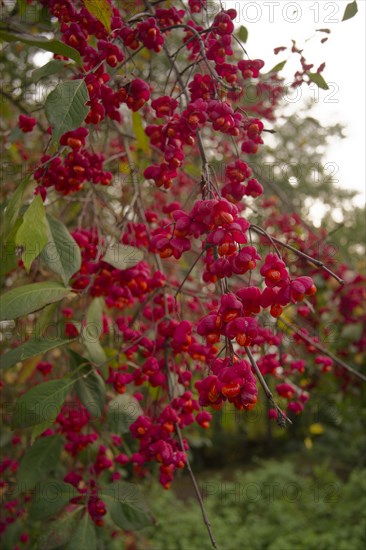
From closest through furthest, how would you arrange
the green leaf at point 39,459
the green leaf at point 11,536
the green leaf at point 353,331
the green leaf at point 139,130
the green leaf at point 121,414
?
the green leaf at point 39,459
the green leaf at point 121,414
the green leaf at point 139,130
the green leaf at point 11,536
the green leaf at point 353,331

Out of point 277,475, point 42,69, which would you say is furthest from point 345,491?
point 42,69

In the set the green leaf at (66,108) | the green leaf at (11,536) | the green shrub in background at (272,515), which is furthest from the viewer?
the green shrub in background at (272,515)

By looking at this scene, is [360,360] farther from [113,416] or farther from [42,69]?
[42,69]

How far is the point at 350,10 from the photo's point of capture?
1.34 metres

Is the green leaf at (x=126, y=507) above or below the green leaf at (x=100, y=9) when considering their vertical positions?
below

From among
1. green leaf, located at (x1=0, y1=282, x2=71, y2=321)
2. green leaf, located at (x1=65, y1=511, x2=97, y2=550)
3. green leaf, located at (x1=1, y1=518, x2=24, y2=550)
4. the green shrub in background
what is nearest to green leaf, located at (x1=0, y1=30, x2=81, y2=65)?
green leaf, located at (x1=0, y1=282, x2=71, y2=321)

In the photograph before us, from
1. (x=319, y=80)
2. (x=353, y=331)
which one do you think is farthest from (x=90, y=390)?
(x=353, y=331)

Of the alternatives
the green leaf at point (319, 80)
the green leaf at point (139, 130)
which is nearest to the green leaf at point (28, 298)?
the green leaf at point (139, 130)

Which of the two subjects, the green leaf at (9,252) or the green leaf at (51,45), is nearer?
the green leaf at (51,45)

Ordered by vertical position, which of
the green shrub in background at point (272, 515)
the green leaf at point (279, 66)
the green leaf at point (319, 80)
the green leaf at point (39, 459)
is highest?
the green leaf at point (279, 66)

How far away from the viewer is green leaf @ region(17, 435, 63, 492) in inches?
49.9

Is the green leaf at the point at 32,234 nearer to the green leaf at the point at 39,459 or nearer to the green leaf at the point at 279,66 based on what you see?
the green leaf at the point at 39,459

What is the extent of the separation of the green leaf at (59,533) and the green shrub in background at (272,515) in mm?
2414

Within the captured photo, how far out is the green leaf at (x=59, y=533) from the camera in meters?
1.27
